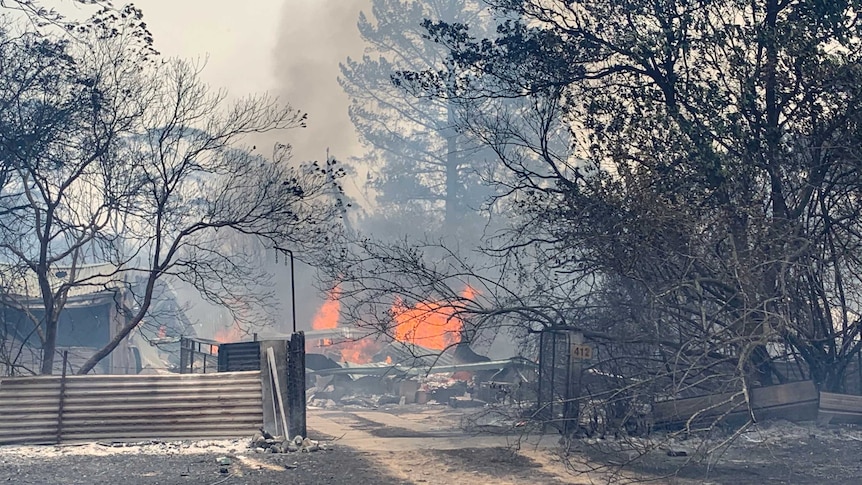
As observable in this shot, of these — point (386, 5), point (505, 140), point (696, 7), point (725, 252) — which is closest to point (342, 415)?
point (505, 140)

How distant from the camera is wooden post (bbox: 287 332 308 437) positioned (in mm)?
12125

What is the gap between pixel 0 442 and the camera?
11.3 metres

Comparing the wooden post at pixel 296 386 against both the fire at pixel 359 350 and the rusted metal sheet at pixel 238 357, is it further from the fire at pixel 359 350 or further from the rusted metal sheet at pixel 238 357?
the fire at pixel 359 350

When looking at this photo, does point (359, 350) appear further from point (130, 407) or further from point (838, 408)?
point (838, 408)

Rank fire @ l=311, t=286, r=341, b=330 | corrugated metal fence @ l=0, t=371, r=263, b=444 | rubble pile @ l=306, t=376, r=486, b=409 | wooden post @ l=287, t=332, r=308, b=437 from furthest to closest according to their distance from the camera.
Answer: fire @ l=311, t=286, r=341, b=330
rubble pile @ l=306, t=376, r=486, b=409
wooden post @ l=287, t=332, r=308, b=437
corrugated metal fence @ l=0, t=371, r=263, b=444

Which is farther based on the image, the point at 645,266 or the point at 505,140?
the point at 505,140

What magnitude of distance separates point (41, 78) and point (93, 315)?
1397cm

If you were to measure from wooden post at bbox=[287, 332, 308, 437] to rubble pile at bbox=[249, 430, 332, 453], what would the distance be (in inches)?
17.3

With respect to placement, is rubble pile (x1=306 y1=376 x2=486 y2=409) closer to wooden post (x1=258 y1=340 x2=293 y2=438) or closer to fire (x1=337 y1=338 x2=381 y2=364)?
wooden post (x1=258 y1=340 x2=293 y2=438)

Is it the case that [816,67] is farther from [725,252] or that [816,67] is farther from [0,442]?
[0,442]

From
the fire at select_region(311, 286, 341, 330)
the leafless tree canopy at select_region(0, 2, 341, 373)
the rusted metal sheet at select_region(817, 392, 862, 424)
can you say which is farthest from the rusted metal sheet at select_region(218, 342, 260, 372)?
the fire at select_region(311, 286, 341, 330)

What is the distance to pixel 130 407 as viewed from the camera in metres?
11.9

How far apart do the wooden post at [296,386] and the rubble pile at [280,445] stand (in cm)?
44

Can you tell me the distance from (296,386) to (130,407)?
98.1 inches
